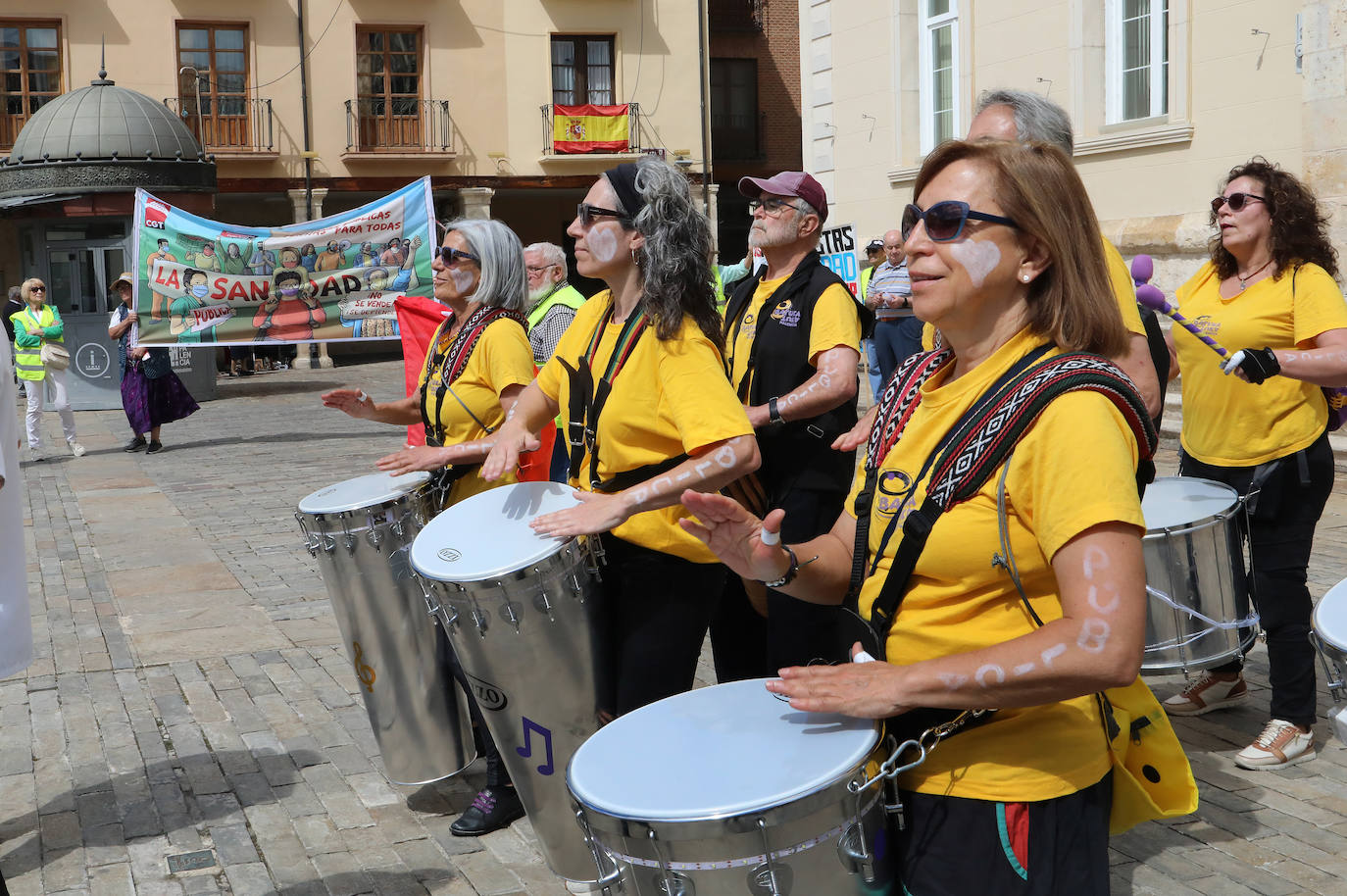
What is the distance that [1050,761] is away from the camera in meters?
1.89

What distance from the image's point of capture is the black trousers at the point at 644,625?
3107 millimetres

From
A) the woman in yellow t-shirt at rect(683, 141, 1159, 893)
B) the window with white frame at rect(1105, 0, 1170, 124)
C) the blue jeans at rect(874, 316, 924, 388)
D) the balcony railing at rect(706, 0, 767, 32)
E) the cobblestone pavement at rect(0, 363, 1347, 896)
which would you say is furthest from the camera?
the balcony railing at rect(706, 0, 767, 32)

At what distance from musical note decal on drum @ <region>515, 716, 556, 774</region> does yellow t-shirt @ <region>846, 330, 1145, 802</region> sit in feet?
4.31

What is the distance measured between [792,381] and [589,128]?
26.2 metres

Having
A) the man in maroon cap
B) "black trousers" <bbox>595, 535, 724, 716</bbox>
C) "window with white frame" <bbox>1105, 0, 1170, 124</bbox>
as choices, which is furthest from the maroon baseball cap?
"window with white frame" <bbox>1105, 0, 1170, 124</bbox>

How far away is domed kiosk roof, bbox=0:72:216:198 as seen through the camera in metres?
18.5

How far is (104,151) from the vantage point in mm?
19516

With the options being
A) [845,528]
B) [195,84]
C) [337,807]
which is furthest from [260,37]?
[845,528]

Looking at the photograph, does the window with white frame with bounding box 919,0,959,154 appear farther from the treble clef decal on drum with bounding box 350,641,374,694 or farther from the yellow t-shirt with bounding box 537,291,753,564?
the yellow t-shirt with bounding box 537,291,753,564

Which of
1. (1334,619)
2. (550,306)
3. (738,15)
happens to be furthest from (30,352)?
(738,15)

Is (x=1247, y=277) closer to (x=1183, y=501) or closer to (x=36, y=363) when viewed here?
(x=1183, y=501)

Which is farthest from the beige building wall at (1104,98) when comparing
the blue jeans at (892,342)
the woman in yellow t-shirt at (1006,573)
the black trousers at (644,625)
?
the woman in yellow t-shirt at (1006,573)

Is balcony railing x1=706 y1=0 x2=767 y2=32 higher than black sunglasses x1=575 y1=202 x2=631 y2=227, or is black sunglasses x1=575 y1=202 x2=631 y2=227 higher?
balcony railing x1=706 y1=0 x2=767 y2=32

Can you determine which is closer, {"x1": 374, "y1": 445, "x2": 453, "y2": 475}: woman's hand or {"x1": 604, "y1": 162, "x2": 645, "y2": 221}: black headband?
{"x1": 604, "y1": 162, "x2": 645, "y2": 221}: black headband
